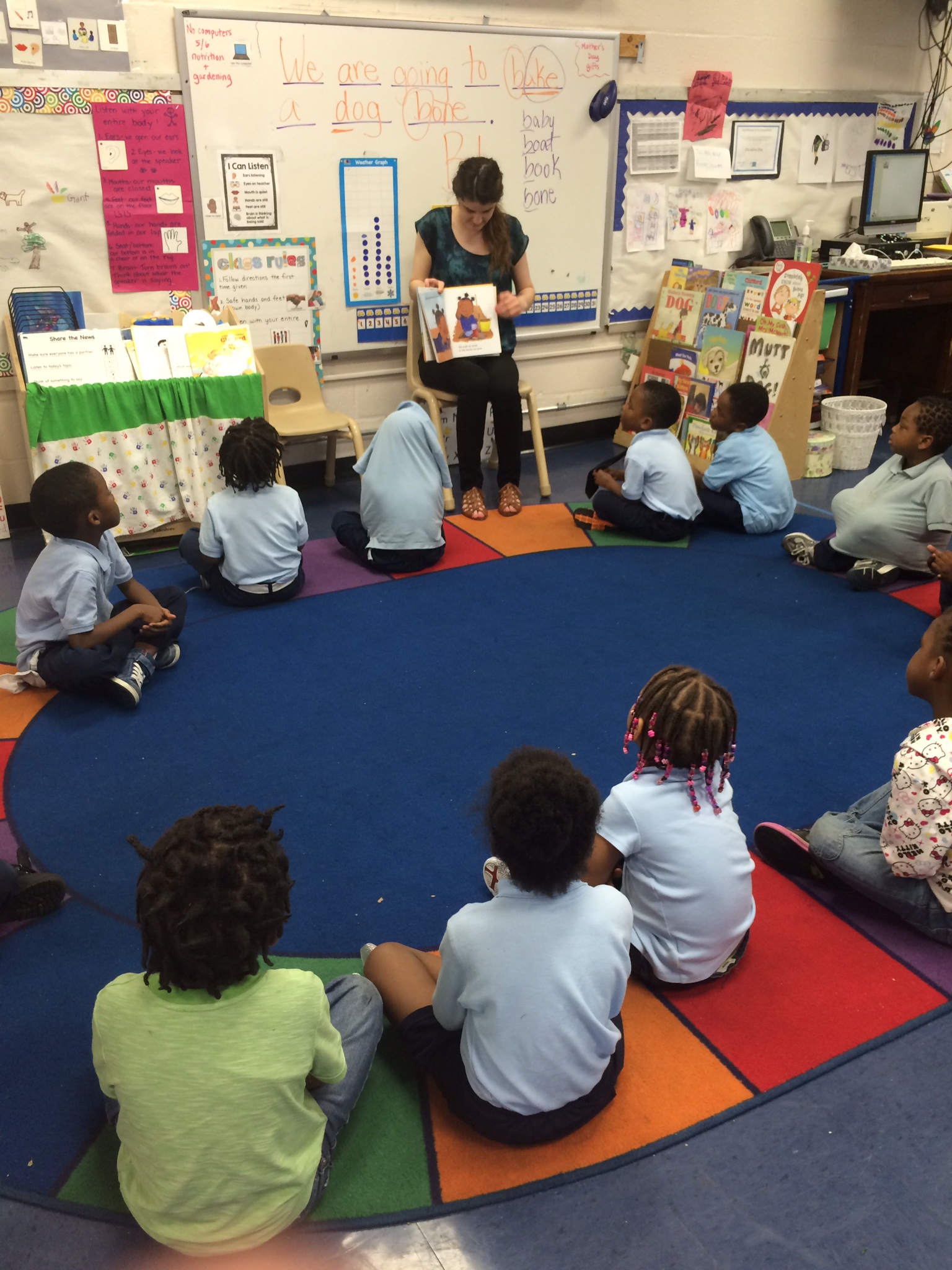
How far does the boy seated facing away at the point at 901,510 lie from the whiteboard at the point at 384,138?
2038 millimetres

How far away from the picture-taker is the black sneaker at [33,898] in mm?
1995

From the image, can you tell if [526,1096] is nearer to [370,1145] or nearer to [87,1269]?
[370,1145]

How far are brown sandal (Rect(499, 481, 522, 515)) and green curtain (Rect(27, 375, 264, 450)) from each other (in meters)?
1.06

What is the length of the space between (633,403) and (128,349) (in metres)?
1.93

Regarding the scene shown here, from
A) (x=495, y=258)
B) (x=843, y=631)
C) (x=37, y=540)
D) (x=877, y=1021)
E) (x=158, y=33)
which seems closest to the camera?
(x=877, y=1021)

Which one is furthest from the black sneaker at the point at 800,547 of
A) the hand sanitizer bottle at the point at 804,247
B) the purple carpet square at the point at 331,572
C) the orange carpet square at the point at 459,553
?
the hand sanitizer bottle at the point at 804,247

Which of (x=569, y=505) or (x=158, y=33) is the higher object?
(x=158, y=33)

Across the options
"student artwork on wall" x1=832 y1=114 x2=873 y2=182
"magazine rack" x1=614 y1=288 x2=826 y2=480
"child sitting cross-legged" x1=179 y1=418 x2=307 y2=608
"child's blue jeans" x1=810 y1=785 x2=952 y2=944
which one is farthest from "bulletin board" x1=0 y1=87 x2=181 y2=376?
"student artwork on wall" x1=832 y1=114 x2=873 y2=182

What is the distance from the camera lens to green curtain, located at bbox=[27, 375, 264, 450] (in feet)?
11.5

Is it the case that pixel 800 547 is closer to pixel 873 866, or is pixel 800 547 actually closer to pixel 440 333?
pixel 440 333

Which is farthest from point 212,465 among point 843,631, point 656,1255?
point 656,1255

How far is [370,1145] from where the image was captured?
1554mm

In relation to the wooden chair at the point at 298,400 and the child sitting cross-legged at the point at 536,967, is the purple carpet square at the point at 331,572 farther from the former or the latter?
the child sitting cross-legged at the point at 536,967

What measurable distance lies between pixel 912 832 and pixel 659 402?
2.45 metres
